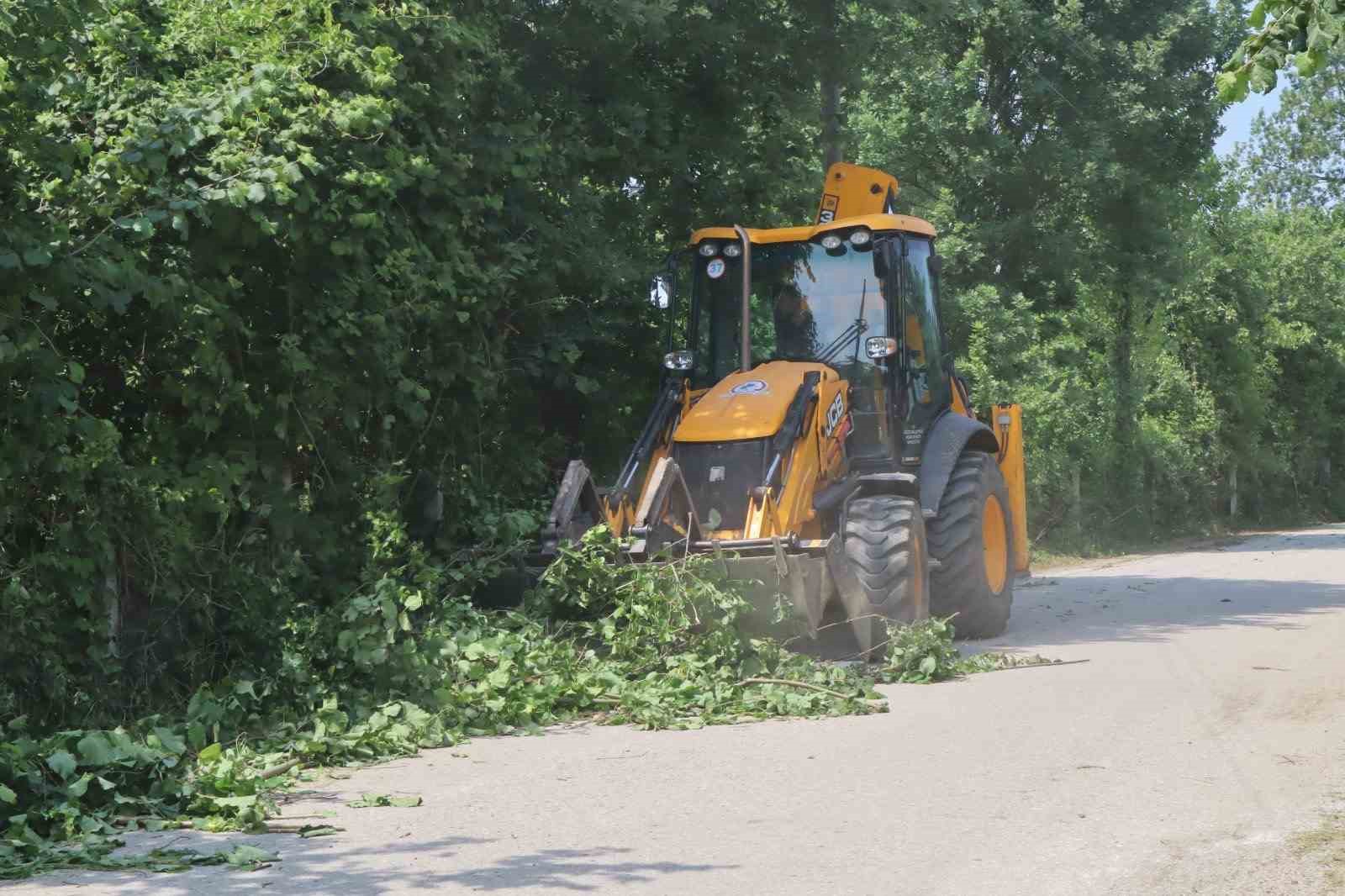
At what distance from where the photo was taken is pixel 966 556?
46.8 ft

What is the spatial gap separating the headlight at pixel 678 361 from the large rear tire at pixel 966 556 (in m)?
2.58

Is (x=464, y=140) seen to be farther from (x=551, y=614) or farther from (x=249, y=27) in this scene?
(x=551, y=614)

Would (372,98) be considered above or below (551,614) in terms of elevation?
above

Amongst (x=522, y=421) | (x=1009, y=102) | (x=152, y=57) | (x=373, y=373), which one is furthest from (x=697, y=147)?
(x=1009, y=102)

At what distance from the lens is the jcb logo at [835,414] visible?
13.2 meters

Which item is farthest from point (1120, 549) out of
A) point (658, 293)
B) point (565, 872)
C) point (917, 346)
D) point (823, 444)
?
point (565, 872)

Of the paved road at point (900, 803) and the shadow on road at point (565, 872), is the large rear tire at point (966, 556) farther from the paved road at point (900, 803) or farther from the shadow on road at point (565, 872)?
the shadow on road at point (565, 872)

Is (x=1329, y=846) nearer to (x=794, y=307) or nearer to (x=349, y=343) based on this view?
(x=349, y=343)

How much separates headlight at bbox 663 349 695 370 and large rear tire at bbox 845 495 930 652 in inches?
77.5

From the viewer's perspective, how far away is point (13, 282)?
8.65 m

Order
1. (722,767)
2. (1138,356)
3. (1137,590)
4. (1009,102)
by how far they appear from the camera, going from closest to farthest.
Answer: (722,767) < (1137,590) < (1009,102) < (1138,356)

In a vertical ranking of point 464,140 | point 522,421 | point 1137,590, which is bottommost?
point 1137,590

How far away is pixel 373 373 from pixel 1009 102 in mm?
24870

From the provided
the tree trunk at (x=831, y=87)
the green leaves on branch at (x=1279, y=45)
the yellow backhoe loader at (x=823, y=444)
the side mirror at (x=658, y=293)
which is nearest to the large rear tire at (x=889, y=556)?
the yellow backhoe loader at (x=823, y=444)
